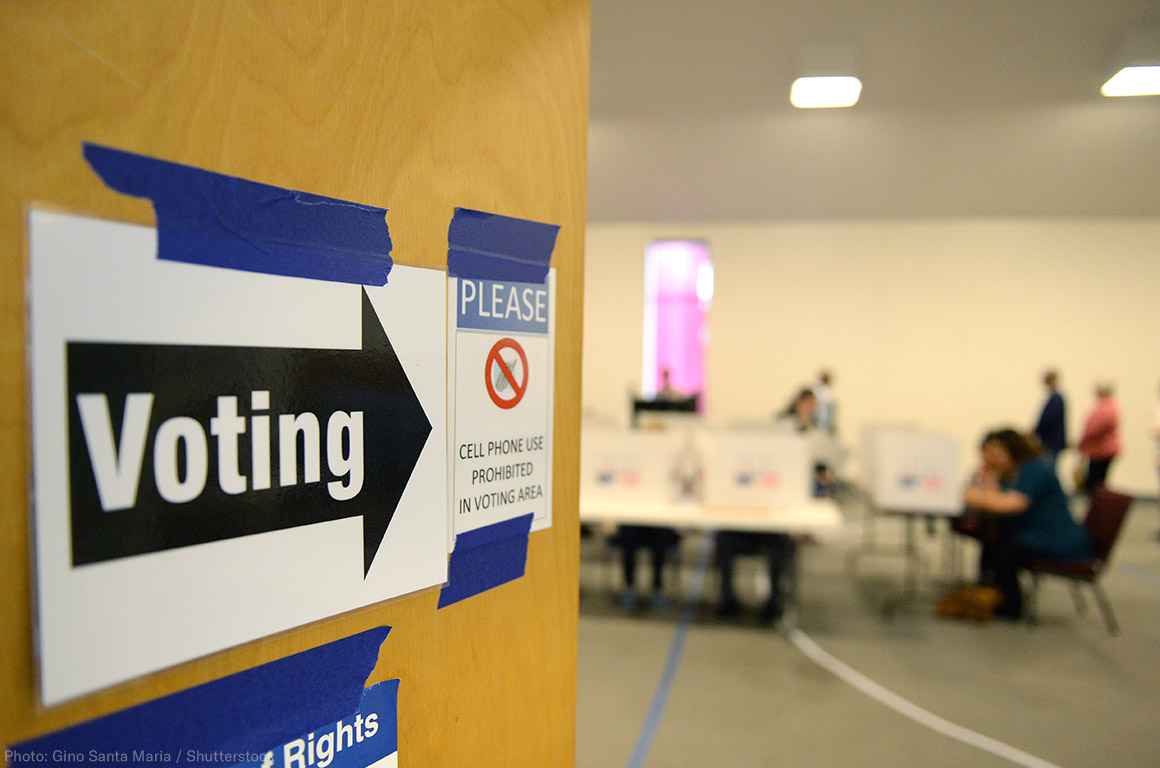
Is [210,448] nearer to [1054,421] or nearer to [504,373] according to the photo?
[504,373]

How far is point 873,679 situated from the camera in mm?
3705

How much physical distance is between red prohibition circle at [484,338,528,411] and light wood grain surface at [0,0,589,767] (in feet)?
0.32

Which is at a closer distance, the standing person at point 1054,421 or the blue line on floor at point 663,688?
the blue line on floor at point 663,688

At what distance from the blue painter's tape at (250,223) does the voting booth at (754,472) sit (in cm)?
388

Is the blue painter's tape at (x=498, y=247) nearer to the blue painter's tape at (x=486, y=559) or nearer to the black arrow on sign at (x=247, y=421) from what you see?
the black arrow on sign at (x=247, y=421)

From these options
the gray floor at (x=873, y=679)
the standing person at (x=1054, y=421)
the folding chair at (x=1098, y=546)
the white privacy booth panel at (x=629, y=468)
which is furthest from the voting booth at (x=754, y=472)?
the standing person at (x=1054, y=421)

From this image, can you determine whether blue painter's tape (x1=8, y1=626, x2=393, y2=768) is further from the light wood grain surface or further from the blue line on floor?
the blue line on floor

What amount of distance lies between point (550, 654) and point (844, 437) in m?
8.84

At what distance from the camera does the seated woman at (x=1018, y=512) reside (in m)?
4.33

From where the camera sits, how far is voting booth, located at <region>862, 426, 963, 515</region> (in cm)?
489

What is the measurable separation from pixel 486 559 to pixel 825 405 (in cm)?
763

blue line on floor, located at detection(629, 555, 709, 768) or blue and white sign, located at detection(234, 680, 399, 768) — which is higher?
blue and white sign, located at detection(234, 680, 399, 768)

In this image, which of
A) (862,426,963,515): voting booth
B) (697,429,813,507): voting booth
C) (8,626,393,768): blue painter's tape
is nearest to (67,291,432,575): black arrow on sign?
(8,626,393,768): blue painter's tape

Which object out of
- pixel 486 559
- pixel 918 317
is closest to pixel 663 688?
pixel 486 559
